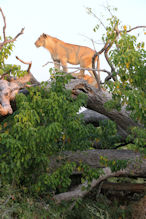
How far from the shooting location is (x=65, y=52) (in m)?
11.9

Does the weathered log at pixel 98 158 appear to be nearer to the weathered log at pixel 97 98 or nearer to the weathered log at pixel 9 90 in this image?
the weathered log at pixel 97 98

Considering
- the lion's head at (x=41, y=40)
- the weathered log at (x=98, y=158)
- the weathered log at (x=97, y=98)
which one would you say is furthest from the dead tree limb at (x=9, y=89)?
the lion's head at (x=41, y=40)

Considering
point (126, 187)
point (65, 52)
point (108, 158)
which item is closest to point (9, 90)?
point (108, 158)

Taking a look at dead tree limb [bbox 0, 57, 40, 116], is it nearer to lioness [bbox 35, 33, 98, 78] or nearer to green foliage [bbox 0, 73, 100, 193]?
green foliage [bbox 0, 73, 100, 193]

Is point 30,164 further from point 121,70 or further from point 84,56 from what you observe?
point 84,56

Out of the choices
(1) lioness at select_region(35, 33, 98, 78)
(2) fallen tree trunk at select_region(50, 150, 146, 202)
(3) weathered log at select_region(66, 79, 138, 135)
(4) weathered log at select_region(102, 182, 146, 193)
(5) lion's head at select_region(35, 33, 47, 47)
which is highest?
(5) lion's head at select_region(35, 33, 47, 47)

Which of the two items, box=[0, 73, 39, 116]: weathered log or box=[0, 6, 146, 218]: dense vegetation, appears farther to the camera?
box=[0, 73, 39, 116]: weathered log

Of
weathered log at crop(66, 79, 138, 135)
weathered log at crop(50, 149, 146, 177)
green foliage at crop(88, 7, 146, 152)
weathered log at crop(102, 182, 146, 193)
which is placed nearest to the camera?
green foliage at crop(88, 7, 146, 152)

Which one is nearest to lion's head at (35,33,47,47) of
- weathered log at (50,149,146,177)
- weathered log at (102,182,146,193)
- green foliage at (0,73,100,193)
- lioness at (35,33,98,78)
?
lioness at (35,33,98,78)

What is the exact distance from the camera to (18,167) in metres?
6.62

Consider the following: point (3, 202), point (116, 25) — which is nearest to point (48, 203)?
point (3, 202)

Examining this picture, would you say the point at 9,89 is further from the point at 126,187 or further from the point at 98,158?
the point at 126,187

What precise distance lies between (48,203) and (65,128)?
6.77ft

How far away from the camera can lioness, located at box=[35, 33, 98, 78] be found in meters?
11.8
